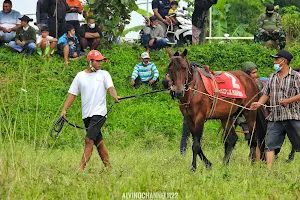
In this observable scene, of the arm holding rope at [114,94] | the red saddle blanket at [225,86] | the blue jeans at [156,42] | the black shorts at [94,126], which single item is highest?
the arm holding rope at [114,94]

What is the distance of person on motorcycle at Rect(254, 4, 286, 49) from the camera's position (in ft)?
79.2

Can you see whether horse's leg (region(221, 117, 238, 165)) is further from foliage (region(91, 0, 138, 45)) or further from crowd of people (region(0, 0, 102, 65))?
foliage (region(91, 0, 138, 45))

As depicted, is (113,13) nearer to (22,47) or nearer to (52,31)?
(52,31)

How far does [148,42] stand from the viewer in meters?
23.7

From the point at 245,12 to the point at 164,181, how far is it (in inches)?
1046

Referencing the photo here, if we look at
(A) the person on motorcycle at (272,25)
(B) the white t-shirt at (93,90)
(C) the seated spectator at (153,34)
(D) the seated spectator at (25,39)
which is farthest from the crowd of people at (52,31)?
(B) the white t-shirt at (93,90)

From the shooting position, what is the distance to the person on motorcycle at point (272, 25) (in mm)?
24141

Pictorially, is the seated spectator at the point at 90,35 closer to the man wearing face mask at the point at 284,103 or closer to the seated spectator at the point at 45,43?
Answer: the seated spectator at the point at 45,43

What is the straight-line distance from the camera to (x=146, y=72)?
21734mm

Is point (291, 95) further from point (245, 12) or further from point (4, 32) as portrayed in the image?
point (245, 12)

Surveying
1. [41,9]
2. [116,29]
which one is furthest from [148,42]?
[41,9]

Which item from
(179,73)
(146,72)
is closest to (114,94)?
(179,73)

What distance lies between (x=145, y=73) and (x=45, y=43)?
261 centimetres

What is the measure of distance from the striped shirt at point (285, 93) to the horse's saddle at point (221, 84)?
157 centimetres
